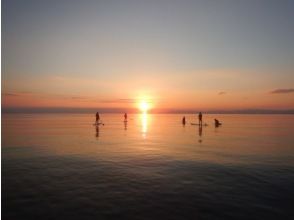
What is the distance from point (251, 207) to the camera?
33.8ft

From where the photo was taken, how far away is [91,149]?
80.8 ft

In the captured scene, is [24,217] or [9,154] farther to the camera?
[9,154]

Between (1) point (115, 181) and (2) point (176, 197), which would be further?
(1) point (115, 181)

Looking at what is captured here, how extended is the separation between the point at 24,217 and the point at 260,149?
2258cm

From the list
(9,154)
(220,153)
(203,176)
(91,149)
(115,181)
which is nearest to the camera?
(115,181)

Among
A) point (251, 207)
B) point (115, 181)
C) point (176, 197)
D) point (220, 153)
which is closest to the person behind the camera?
point (251, 207)

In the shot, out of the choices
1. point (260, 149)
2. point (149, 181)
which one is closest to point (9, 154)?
point (149, 181)

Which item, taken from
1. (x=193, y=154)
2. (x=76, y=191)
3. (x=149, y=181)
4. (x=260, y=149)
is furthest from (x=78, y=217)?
(x=260, y=149)

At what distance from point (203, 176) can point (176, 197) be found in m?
4.23

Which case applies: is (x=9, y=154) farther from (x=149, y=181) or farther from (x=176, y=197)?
(x=176, y=197)

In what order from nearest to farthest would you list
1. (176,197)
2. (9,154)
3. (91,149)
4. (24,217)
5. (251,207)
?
(24,217)
(251,207)
(176,197)
(9,154)
(91,149)

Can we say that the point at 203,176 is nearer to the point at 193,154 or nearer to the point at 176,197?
the point at 176,197

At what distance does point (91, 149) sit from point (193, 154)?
948cm

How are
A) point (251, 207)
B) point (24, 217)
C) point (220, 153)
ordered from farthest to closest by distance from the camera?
point (220, 153) < point (251, 207) < point (24, 217)
